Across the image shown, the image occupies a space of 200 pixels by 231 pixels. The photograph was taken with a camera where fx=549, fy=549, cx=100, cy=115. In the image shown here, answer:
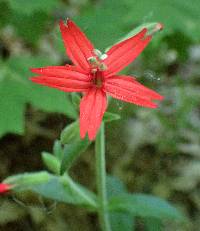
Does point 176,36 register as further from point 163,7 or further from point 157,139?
point 157,139

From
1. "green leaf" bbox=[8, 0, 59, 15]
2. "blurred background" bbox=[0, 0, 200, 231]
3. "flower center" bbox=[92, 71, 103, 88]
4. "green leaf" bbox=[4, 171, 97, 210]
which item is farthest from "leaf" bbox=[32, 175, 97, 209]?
"green leaf" bbox=[8, 0, 59, 15]

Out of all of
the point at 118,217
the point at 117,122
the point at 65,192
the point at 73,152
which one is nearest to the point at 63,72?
the point at 73,152

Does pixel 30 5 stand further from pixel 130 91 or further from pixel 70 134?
pixel 130 91

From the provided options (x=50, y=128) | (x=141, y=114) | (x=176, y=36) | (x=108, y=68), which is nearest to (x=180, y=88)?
(x=141, y=114)

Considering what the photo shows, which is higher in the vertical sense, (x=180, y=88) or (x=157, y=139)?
(x=180, y=88)

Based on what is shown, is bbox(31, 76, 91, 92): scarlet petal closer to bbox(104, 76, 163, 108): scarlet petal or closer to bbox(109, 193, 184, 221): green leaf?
A: bbox(104, 76, 163, 108): scarlet petal
